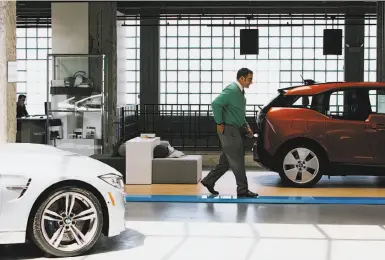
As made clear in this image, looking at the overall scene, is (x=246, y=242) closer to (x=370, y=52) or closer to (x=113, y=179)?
(x=113, y=179)

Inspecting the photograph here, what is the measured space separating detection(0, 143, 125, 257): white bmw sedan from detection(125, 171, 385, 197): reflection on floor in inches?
155

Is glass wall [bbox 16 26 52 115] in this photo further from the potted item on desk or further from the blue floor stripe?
the blue floor stripe

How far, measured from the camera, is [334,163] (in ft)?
35.6

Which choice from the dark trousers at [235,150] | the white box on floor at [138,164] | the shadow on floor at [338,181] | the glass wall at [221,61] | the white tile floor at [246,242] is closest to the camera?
the white tile floor at [246,242]

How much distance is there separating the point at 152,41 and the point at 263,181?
8870 mm

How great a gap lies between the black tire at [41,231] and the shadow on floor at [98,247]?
3.6 inches

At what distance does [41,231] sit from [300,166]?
18.9ft

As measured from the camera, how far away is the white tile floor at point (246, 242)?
6137 mm

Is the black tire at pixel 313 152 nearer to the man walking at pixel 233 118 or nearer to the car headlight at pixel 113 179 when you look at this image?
the man walking at pixel 233 118

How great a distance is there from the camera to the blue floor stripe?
31.0 feet

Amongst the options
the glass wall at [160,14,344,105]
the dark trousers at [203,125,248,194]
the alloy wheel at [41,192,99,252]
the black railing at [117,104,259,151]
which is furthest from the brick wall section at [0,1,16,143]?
the glass wall at [160,14,344,105]

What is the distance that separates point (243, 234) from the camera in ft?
23.5

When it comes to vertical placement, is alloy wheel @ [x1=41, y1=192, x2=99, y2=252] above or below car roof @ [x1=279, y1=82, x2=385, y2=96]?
below

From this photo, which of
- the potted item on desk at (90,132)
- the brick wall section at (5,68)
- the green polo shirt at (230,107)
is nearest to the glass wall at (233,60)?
the potted item on desk at (90,132)
